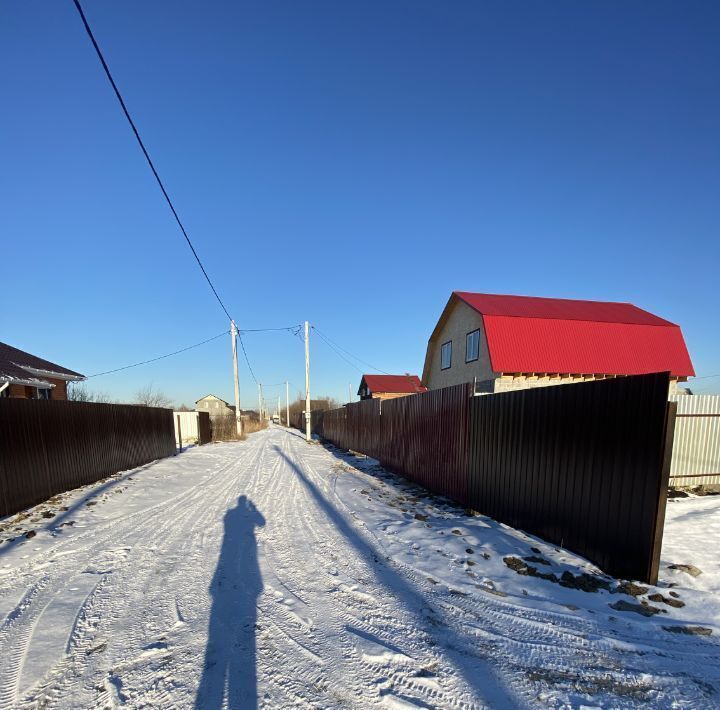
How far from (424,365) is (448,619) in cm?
2020

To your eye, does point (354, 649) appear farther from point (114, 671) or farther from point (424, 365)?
point (424, 365)

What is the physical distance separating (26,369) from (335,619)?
56.9 feet

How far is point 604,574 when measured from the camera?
3816mm

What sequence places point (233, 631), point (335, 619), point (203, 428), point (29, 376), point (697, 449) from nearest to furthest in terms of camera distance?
point (233, 631) < point (335, 619) < point (697, 449) < point (29, 376) < point (203, 428)

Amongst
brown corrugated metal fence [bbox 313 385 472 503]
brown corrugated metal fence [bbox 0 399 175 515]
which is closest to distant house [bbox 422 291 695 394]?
brown corrugated metal fence [bbox 313 385 472 503]

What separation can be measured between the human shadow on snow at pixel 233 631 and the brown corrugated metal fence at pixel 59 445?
155 inches

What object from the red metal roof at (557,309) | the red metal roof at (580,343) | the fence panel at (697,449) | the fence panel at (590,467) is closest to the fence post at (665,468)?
the fence panel at (590,467)

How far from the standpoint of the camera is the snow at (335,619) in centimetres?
225

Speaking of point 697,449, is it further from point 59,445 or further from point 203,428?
point 203,428

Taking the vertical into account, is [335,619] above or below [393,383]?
below

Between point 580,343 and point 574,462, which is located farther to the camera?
point 580,343

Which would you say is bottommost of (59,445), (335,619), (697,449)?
(335,619)

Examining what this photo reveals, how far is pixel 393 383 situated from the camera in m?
36.1

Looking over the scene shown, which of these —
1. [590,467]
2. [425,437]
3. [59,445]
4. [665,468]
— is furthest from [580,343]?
[59,445]
